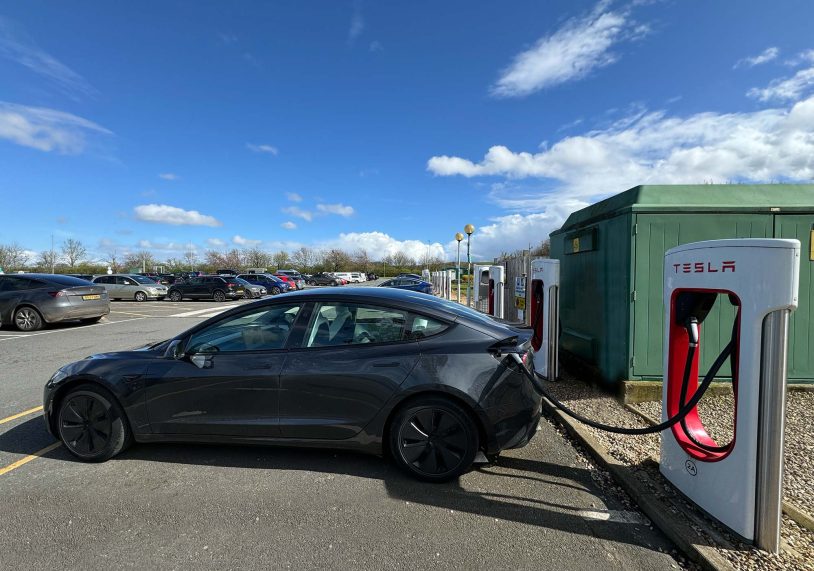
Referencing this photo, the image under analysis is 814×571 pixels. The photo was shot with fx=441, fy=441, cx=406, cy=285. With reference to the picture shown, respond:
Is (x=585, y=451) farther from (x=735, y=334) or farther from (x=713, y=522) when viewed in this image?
(x=735, y=334)

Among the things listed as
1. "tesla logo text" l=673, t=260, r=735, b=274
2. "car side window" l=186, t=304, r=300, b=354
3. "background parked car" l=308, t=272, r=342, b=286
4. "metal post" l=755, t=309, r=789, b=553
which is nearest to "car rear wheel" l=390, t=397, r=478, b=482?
"car side window" l=186, t=304, r=300, b=354

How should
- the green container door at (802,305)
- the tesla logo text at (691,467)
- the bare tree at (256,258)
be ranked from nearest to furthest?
the tesla logo text at (691,467) → the green container door at (802,305) → the bare tree at (256,258)

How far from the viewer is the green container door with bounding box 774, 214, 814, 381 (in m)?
4.80

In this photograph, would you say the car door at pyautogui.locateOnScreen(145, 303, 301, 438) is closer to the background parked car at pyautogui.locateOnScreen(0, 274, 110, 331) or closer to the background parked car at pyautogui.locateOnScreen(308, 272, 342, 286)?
the background parked car at pyautogui.locateOnScreen(0, 274, 110, 331)

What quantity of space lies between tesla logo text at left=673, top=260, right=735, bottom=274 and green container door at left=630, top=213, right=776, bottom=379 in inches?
81.3

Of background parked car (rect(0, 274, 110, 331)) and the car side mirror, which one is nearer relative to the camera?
the car side mirror

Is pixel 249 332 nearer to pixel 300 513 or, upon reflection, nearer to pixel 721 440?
pixel 300 513

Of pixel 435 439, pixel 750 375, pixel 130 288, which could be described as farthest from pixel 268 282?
pixel 750 375

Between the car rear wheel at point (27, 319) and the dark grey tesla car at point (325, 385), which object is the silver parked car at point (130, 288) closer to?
the car rear wheel at point (27, 319)

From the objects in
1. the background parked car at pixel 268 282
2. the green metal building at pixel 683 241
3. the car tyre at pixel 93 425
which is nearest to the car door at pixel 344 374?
the car tyre at pixel 93 425

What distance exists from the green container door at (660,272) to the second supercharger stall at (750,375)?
7.09 feet

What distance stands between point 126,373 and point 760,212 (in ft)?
21.4

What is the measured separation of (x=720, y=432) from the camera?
4.13m

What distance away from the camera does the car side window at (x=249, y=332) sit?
360 cm
